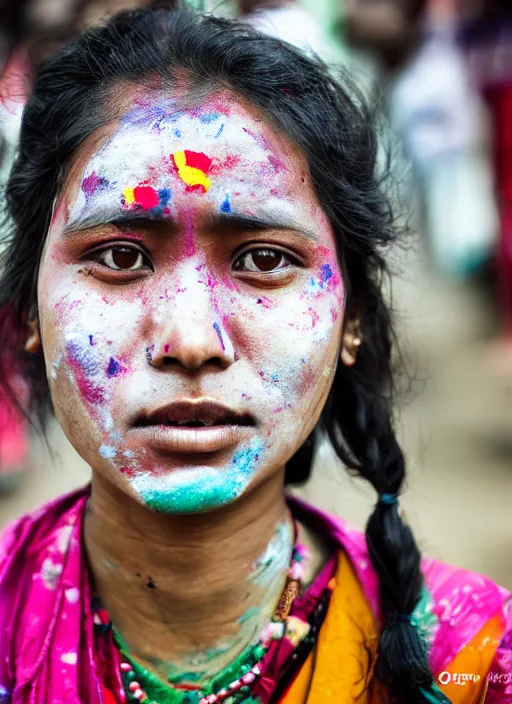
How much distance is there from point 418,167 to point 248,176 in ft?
21.5

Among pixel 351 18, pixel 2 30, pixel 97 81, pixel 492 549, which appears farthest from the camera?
pixel 351 18

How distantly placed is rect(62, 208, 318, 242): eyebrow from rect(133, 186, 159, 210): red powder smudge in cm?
1

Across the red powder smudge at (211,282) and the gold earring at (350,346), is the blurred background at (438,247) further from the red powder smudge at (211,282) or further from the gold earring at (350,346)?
the red powder smudge at (211,282)

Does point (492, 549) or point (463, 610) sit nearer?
point (463, 610)

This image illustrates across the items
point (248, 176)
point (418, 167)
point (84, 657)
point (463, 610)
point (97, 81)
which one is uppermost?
point (418, 167)

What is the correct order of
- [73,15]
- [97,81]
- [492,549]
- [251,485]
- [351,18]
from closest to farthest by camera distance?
1. [251,485]
2. [97,81]
3. [492,549]
4. [73,15]
5. [351,18]

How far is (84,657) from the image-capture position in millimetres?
1921

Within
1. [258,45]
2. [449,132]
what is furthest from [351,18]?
[258,45]

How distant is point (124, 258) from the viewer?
1.84 m

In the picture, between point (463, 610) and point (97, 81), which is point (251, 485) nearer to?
point (463, 610)

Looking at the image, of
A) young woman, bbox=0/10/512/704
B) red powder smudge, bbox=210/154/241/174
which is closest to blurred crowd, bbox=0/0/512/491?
young woman, bbox=0/10/512/704

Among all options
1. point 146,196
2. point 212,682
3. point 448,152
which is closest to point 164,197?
point 146,196

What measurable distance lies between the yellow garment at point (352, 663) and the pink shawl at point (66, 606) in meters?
0.03

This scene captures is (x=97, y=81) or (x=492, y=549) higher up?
(x=97, y=81)
